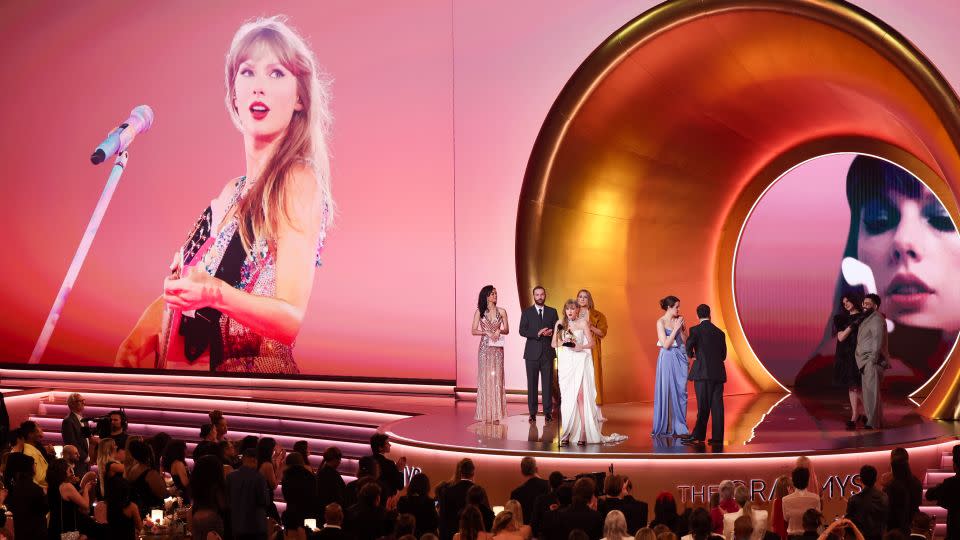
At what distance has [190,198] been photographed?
50.4ft

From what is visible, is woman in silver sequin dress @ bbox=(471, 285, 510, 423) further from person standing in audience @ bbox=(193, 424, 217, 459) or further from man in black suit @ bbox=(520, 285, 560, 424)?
person standing in audience @ bbox=(193, 424, 217, 459)

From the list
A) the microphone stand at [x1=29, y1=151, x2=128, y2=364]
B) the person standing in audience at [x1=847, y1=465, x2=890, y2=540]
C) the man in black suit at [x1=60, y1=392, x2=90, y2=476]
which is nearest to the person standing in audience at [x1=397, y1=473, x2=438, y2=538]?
the person standing in audience at [x1=847, y1=465, x2=890, y2=540]

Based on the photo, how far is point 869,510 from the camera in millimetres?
6277

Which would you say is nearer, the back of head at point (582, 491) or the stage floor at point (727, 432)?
the back of head at point (582, 491)

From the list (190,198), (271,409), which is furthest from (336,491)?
(190,198)

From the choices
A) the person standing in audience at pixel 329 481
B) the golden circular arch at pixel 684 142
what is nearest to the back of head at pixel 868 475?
the person standing in audience at pixel 329 481

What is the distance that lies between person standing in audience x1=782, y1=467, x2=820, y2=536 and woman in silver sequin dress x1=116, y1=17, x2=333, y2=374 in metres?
9.06

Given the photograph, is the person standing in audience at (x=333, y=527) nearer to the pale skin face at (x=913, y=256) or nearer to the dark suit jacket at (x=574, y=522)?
the dark suit jacket at (x=574, y=522)

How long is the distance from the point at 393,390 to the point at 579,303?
16.2 feet

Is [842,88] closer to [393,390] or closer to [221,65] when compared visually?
[393,390]

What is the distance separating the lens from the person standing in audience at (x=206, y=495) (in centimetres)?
558

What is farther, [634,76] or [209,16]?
[209,16]

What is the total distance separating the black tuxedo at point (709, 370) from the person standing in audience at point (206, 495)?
15.5ft

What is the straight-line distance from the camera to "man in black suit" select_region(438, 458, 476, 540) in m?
6.26
